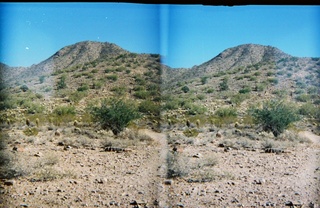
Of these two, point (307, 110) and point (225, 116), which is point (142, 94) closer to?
point (225, 116)

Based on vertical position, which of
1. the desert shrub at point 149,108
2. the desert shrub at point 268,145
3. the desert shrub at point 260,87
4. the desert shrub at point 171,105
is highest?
the desert shrub at point 260,87

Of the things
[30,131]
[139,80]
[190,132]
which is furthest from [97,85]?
[190,132]

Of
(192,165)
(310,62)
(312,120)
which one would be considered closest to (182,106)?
(312,120)

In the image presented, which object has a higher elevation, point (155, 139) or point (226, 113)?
point (226, 113)

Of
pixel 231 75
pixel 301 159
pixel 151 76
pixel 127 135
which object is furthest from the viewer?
pixel 231 75

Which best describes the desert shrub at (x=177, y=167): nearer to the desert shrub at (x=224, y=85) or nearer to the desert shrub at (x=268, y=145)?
the desert shrub at (x=268, y=145)

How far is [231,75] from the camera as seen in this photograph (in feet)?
84.0

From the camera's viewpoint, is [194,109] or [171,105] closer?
[194,109]

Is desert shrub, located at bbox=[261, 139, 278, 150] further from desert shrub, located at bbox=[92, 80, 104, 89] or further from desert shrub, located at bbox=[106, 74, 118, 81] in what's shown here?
desert shrub, located at bbox=[106, 74, 118, 81]

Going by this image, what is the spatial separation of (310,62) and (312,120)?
1311 centimetres

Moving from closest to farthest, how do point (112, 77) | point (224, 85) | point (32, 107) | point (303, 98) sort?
point (32, 107)
point (303, 98)
point (112, 77)
point (224, 85)

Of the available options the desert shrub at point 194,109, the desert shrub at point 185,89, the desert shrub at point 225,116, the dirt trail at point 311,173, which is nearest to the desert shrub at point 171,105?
the desert shrub at point 194,109

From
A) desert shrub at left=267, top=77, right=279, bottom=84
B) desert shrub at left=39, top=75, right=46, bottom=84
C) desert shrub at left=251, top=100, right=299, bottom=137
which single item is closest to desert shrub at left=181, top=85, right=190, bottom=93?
desert shrub at left=267, top=77, right=279, bottom=84

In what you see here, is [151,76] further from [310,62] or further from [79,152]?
[79,152]
